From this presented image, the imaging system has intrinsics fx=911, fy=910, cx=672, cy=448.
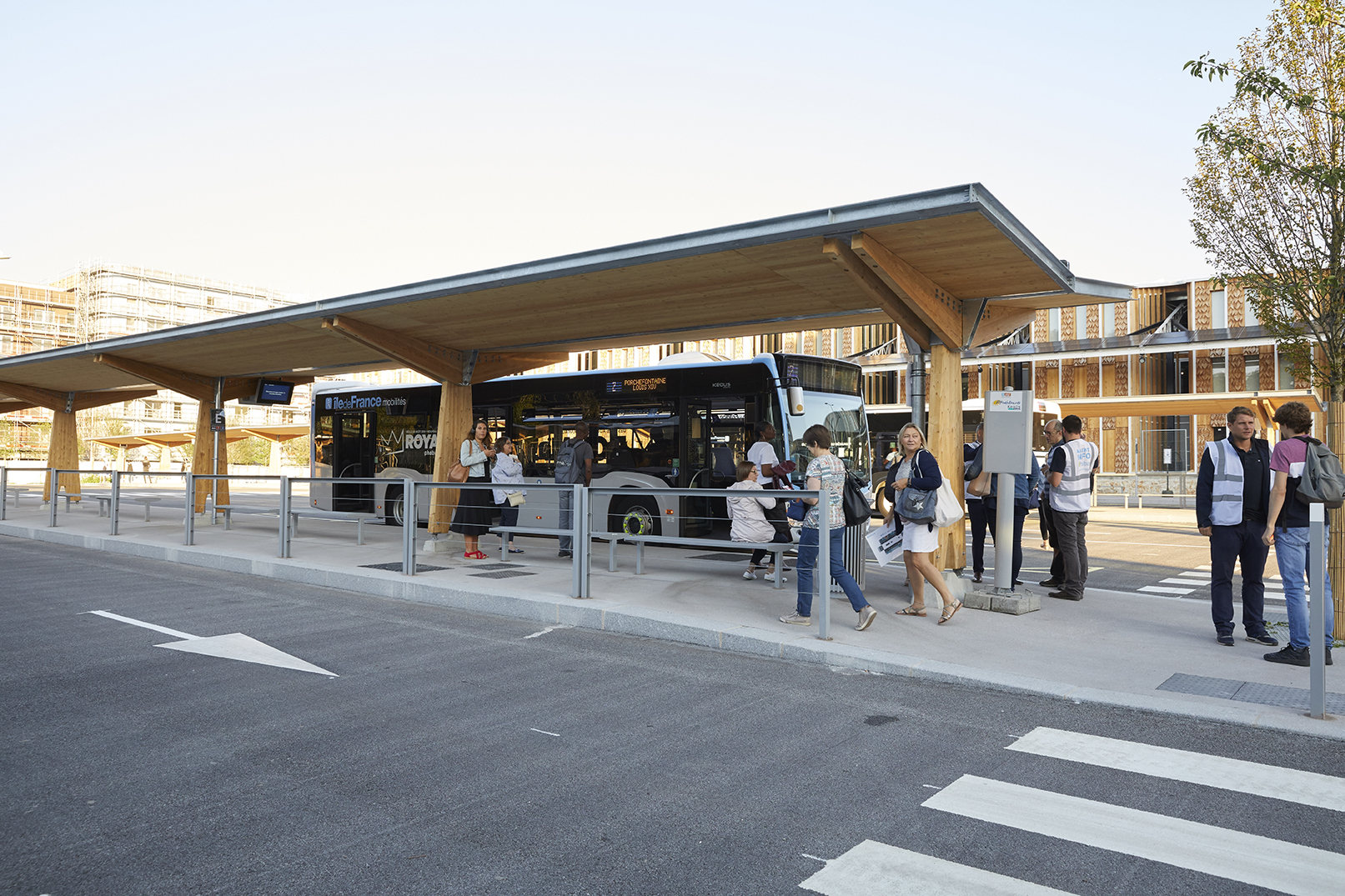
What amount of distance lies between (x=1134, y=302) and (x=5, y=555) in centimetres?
4175

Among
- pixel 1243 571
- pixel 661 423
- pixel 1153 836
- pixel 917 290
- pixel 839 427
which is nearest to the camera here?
pixel 1153 836

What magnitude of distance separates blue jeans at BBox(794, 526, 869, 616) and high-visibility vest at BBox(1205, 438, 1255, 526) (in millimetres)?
2889

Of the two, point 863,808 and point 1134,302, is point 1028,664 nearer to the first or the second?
point 863,808

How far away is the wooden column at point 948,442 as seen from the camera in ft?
31.6

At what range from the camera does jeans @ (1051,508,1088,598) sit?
9.68 m

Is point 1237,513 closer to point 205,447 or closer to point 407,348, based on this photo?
point 407,348

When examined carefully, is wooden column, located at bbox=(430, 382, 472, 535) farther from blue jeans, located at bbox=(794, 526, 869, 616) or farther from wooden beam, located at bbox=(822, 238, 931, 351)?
blue jeans, located at bbox=(794, 526, 869, 616)

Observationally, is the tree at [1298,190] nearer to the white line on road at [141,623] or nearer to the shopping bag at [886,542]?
the shopping bag at [886,542]

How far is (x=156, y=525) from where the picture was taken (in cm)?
1811

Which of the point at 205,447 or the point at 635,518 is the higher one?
the point at 205,447

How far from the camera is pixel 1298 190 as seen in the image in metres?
8.97

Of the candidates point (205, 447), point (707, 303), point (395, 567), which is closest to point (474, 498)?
point (395, 567)

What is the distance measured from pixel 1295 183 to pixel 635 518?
9.21 m

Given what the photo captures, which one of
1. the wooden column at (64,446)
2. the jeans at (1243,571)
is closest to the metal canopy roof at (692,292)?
the jeans at (1243,571)
